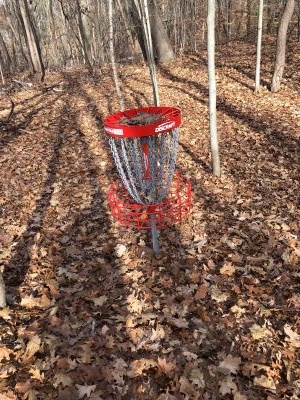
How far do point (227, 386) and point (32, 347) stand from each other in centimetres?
219

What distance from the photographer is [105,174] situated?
8688mm

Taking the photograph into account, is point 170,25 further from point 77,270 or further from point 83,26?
point 77,270

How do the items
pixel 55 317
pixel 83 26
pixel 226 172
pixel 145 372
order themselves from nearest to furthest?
pixel 145 372 → pixel 55 317 → pixel 226 172 → pixel 83 26

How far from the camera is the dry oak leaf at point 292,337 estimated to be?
4.04 m

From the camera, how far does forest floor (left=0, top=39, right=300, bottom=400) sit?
3.75 metres

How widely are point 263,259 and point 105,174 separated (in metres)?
4.61

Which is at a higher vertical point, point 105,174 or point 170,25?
point 170,25

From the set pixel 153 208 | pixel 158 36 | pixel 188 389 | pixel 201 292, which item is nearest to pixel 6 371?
pixel 188 389

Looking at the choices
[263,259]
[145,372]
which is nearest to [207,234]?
[263,259]

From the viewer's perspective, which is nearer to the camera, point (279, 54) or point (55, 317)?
point (55, 317)

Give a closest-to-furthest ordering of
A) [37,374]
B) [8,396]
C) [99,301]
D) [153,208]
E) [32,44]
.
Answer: [8,396] < [37,374] < [99,301] < [153,208] < [32,44]

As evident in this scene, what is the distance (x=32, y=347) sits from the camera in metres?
3.97

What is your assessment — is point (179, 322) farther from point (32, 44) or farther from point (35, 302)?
point (32, 44)

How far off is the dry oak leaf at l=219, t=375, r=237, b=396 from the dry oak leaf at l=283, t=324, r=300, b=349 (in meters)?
0.90
